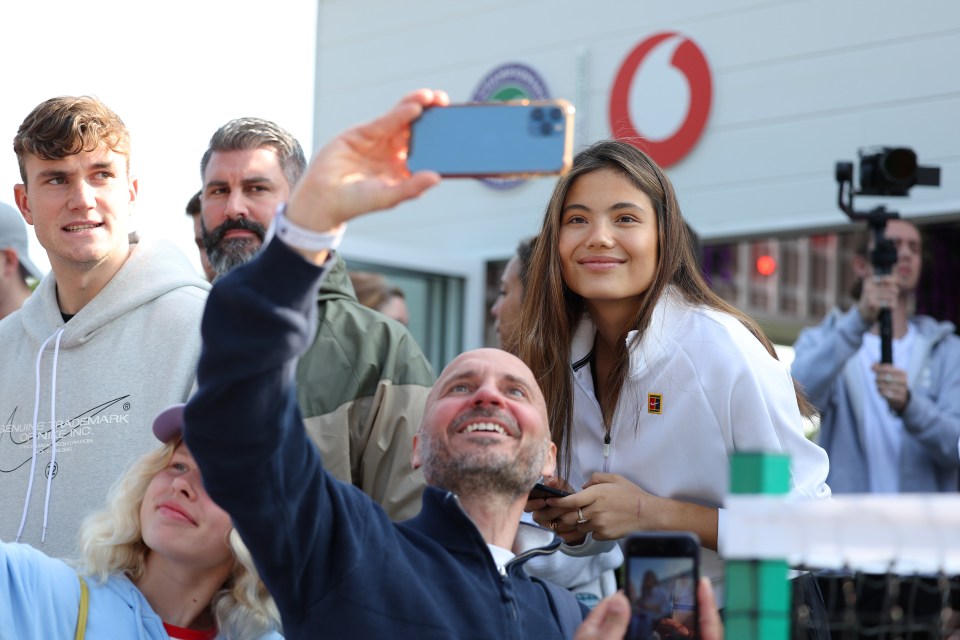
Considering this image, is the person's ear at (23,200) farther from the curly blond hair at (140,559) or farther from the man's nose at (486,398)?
the man's nose at (486,398)

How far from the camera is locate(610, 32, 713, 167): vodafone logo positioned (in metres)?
8.45

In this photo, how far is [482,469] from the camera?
2.76m

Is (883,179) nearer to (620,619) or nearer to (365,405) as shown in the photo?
(365,405)

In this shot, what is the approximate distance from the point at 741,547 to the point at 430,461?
3.29 ft

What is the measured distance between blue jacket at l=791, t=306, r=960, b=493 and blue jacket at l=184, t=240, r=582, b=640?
336cm

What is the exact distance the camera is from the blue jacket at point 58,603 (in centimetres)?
277

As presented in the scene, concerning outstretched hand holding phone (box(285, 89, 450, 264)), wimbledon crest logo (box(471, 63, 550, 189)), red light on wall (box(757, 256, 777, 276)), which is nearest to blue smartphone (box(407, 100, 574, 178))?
outstretched hand holding phone (box(285, 89, 450, 264))

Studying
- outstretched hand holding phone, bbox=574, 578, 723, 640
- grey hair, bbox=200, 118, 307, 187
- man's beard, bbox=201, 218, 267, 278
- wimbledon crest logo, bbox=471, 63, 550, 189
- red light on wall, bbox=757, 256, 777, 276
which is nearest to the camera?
outstretched hand holding phone, bbox=574, 578, 723, 640

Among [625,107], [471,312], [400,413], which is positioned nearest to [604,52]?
[625,107]

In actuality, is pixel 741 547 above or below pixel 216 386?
below

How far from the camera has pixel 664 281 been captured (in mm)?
3477

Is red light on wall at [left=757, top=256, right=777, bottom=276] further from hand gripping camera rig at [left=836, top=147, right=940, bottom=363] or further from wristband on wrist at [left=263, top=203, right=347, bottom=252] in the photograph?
wristband on wrist at [left=263, top=203, right=347, bottom=252]

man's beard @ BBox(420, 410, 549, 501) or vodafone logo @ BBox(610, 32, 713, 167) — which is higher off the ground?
vodafone logo @ BBox(610, 32, 713, 167)

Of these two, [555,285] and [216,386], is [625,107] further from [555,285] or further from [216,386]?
[216,386]
